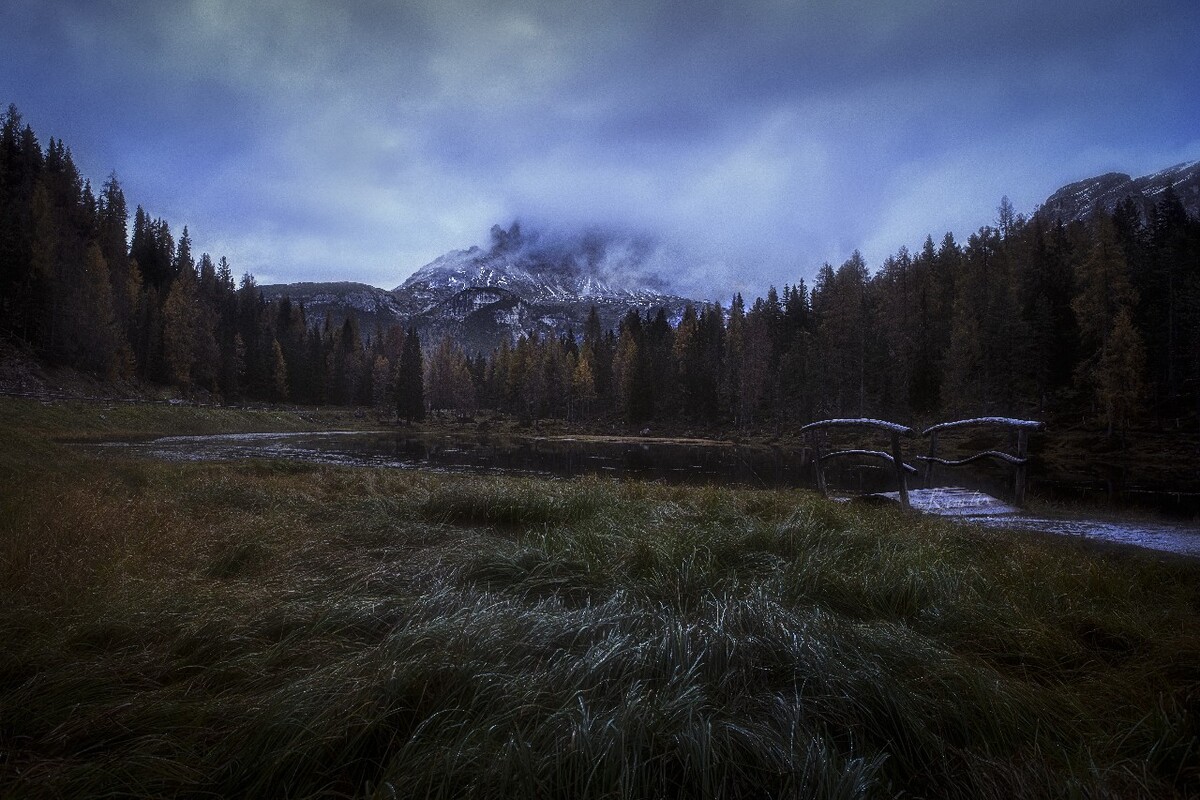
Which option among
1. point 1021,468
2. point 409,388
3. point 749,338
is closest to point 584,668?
point 1021,468

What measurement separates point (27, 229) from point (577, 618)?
82.5 metres

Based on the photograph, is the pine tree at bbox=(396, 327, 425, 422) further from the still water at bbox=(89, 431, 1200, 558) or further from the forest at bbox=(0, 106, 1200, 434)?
the still water at bbox=(89, 431, 1200, 558)

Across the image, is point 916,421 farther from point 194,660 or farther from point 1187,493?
point 194,660

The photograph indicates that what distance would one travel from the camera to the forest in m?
41.3

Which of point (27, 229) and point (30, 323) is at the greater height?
point (27, 229)

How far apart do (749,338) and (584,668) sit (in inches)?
2632

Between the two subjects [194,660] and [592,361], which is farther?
[592,361]

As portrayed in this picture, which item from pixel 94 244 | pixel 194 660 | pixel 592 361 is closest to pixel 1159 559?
pixel 194 660

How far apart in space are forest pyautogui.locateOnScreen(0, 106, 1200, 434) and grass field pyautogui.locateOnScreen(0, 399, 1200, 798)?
4393 cm

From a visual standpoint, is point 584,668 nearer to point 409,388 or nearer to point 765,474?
point 765,474

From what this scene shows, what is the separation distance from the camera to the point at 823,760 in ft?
6.33

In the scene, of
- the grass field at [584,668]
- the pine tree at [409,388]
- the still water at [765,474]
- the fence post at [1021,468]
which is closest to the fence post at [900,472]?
the still water at [765,474]

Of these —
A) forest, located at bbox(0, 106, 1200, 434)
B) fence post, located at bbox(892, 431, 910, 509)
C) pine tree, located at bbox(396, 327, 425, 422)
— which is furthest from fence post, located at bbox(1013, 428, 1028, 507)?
pine tree, located at bbox(396, 327, 425, 422)

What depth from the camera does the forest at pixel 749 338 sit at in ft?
135
